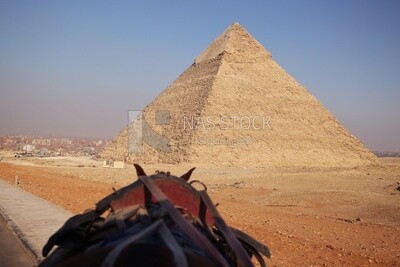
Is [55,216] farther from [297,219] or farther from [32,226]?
[297,219]

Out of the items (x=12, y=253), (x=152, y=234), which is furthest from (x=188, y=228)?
(x=12, y=253)

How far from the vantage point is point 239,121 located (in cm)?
7500

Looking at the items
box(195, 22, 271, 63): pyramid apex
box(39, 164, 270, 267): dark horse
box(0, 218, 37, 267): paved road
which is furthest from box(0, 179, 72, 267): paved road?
box(195, 22, 271, 63): pyramid apex

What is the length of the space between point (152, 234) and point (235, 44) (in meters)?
94.0

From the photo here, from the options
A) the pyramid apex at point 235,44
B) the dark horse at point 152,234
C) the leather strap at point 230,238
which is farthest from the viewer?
the pyramid apex at point 235,44

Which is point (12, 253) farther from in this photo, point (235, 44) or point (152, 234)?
point (235, 44)

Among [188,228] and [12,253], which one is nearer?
[188,228]

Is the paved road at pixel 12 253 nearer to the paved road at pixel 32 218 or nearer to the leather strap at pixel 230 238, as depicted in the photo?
the paved road at pixel 32 218

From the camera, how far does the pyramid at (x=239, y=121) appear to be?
65250 mm

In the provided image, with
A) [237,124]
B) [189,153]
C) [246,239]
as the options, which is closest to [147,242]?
[246,239]

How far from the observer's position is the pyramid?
6525 cm

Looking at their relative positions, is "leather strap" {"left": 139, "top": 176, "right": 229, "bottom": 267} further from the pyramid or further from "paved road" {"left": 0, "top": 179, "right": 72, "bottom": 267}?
the pyramid

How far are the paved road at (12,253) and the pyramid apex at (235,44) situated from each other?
86338 mm

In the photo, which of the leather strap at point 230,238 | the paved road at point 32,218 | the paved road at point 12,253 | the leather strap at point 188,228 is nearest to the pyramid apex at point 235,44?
the paved road at point 32,218
